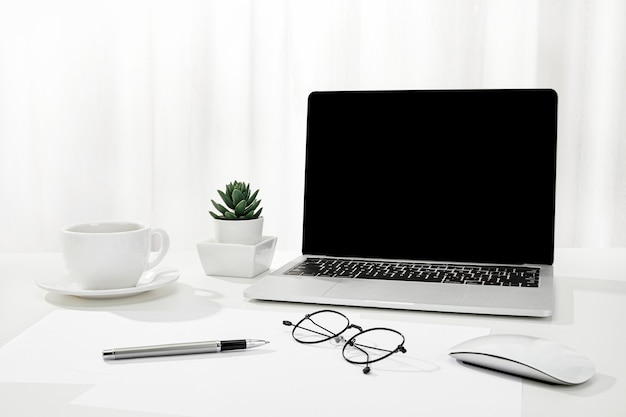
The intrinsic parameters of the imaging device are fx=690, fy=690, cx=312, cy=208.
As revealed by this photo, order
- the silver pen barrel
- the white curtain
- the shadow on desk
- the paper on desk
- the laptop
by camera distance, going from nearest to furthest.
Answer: the paper on desk < the silver pen barrel < the shadow on desk < the laptop < the white curtain

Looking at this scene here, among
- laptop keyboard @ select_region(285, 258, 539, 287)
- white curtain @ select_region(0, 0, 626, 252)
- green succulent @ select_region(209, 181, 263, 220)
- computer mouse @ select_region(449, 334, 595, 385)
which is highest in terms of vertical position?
white curtain @ select_region(0, 0, 626, 252)

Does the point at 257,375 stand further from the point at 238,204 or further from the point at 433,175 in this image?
the point at 433,175

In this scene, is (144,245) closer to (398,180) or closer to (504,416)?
(398,180)

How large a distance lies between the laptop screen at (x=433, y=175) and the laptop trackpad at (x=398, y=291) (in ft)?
0.60

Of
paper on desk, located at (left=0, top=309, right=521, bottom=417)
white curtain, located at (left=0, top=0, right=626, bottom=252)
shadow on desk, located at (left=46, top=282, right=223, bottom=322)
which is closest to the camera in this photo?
paper on desk, located at (left=0, top=309, right=521, bottom=417)

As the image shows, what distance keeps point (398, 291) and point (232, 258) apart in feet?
0.94

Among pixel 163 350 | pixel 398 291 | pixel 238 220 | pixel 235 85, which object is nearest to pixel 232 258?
pixel 238 220

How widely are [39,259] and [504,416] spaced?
3.08ft

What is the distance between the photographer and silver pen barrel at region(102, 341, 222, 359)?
0.68 m

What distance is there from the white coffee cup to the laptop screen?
32 centimetres

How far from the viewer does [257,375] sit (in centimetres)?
64

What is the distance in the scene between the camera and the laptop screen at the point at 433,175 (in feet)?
3.61

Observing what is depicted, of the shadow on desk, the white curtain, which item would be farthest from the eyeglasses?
the white curtain

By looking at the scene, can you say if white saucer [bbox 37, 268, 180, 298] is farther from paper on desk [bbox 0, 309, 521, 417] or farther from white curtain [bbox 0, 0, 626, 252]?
white curtain [bbox 0, 0, 626, 252]
